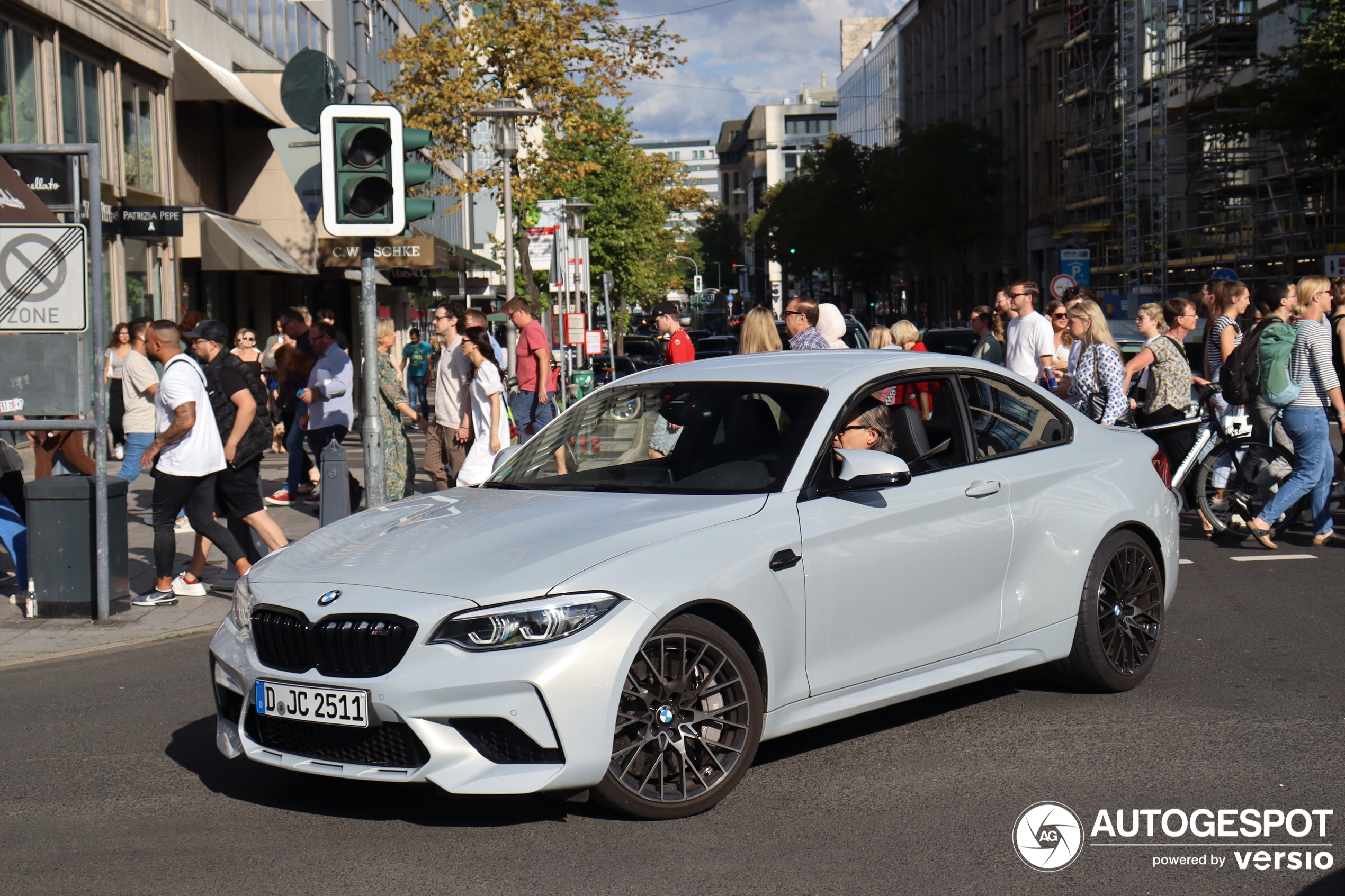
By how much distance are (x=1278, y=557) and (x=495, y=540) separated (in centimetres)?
758

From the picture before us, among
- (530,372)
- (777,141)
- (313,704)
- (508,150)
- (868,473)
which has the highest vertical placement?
(777,141)

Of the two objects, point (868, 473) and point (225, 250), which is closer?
point (868, 473)

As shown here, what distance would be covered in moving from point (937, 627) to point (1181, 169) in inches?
1876

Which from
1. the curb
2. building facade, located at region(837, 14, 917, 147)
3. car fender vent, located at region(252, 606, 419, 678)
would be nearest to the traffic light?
the curb

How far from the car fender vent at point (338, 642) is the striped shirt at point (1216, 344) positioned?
954cm

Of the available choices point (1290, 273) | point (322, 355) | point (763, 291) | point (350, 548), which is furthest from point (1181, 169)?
point (763, 291)

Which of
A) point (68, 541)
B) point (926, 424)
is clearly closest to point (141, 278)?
point (68, 541)

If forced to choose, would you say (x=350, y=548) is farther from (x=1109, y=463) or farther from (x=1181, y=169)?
(x=1181, y=169)

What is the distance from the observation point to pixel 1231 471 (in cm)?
1191

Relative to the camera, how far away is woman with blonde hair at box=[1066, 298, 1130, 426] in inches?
453

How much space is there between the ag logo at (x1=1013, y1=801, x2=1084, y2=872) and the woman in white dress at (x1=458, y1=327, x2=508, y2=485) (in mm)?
7048

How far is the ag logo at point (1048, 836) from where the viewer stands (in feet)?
15.2

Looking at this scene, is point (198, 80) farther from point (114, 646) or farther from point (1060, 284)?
point (114, 646)

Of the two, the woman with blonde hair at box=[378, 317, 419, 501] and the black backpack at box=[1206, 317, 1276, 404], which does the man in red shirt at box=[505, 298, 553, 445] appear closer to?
the woman with blonde hair at box=[378, 317, 419, 501]
